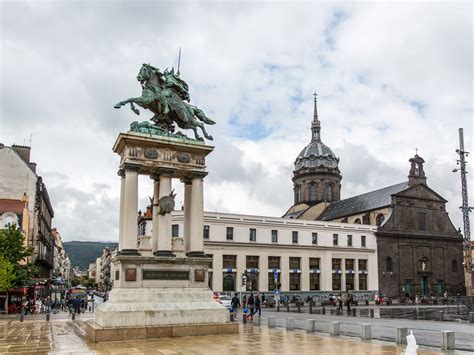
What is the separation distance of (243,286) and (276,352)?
149 ft

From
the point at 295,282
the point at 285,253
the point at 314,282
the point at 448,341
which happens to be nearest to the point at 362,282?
the point at 314,282

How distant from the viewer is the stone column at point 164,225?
71.4 ft

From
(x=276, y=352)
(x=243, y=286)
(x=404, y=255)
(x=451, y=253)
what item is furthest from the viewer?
(x=451, y=253)

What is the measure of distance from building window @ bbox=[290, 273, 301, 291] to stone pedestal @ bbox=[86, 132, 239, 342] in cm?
4451

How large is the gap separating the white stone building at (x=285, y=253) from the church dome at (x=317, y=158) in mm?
23687

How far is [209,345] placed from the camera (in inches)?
684

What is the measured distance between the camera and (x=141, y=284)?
2073 centimetres

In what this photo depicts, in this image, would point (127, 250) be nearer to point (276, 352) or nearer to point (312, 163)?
point (276, 352)

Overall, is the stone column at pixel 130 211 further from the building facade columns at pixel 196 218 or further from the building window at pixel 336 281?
the building window at pixel 336 281

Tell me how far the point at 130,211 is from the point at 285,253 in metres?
46.1

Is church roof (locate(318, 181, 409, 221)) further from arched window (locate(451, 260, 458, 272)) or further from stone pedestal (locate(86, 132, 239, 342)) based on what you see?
stone pedestal (locate(86, 132, 239, 342))

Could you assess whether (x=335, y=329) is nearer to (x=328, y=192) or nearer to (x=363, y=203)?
(x=363, y=203)

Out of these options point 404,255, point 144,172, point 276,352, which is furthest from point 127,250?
point 404,255

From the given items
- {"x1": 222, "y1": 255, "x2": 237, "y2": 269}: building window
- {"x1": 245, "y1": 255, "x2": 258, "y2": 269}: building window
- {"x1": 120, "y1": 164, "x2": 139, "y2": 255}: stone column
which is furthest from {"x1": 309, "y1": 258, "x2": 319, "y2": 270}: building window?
{"x1": 120, "y1": 164, "x2": 139, "y2": 255}: stone column
